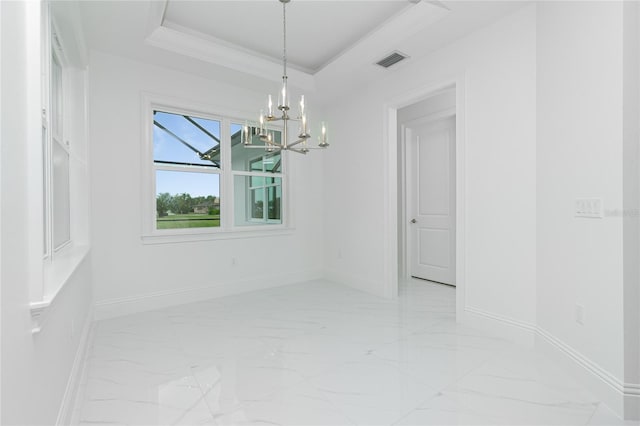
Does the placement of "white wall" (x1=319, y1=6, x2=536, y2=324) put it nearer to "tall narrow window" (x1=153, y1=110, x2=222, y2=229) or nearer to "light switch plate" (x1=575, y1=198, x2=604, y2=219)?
"light switch plate" (x1=575, y1=198, x2=604, y2=219)

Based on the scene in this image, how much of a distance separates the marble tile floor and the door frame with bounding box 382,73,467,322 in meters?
0.58

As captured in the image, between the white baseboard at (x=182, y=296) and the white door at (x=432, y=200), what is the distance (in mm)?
1811

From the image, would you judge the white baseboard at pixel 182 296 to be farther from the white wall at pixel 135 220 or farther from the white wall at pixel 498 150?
the white wall at pixel 498 150

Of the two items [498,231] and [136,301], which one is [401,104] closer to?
[498,231]

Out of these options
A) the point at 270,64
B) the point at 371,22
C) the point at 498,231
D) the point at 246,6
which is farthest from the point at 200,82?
the point at 498,231

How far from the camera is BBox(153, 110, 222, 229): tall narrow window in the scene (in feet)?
12.1

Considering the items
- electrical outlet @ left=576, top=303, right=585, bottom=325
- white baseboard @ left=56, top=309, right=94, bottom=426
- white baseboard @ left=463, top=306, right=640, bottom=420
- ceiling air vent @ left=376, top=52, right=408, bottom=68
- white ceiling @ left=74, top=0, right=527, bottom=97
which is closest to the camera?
white baseboard @ left=56, top=309, right=94, bottom=426

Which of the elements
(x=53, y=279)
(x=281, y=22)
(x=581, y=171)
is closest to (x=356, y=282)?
(x=581, y=171)

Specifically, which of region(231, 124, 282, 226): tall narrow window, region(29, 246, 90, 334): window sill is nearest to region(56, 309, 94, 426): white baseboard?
region(29, 246, 90, 334): window sill

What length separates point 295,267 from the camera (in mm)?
4703

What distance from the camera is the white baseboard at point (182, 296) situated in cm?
324

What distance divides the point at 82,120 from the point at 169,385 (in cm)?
243

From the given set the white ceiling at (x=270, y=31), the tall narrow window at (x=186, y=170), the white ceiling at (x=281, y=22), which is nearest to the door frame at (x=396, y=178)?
the white ceiling at (x=270, y=31)

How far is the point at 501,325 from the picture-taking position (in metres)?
2.71
